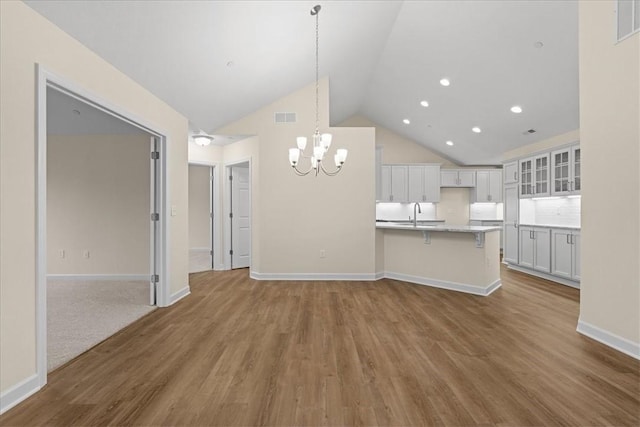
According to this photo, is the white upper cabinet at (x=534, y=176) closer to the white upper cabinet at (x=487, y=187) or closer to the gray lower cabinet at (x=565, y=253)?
the gray lower cabinet at (x=565, y=253)

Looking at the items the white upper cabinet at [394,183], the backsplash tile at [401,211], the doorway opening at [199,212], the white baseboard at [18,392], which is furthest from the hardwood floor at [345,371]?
the doorway opening at [199,212]

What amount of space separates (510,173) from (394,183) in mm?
2871

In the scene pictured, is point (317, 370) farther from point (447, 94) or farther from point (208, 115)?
point (447, 94)

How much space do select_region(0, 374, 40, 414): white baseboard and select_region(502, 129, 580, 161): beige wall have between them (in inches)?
289

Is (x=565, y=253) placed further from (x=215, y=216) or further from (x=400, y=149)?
(x=215, y=216)

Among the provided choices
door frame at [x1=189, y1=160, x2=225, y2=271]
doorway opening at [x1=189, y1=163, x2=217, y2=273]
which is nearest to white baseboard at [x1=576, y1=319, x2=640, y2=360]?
door frame at [x1=189, y1=160, x2=225, y2=271]

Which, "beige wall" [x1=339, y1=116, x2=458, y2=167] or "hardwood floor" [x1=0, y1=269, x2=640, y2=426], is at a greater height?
"beige wall" [x1=339, y1=116, x2=458, y2=167]

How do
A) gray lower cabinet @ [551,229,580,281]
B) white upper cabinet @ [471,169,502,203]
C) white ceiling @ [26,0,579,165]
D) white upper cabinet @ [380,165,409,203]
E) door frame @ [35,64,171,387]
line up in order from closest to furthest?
door frame @ [35,64,171,387] → white ceiling @ [26,0,579,165] → gray lower cabinet @ [551,229,580,281] → white upper cabinet @ [380,165,409,203] → white upper cabinet @ [471,169,502,203]

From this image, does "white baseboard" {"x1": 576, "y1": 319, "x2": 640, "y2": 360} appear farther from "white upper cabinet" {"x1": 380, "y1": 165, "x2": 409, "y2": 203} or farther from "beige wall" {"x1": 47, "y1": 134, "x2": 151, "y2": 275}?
"beige wall" {"x1": 47, "y1": 134, "x2": 151, "y2": 275}

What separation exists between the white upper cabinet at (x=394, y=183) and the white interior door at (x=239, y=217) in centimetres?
402

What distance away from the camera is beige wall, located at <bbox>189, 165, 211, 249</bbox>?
9.58m

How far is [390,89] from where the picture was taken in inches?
279

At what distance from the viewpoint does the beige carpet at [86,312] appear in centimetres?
293

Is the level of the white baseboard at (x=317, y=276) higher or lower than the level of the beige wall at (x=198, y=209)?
lower
